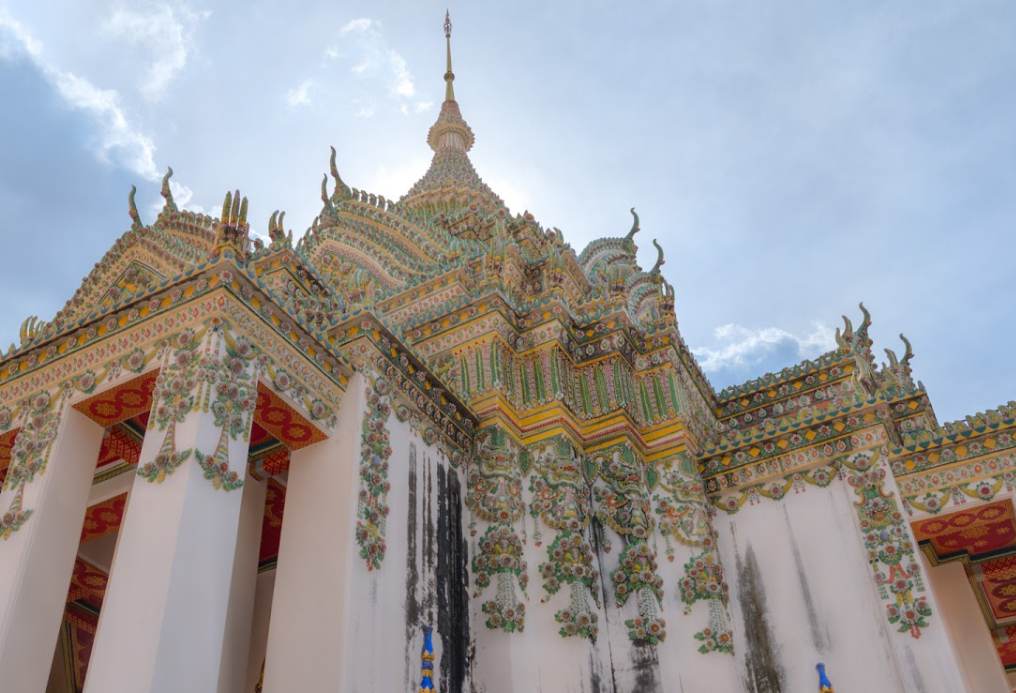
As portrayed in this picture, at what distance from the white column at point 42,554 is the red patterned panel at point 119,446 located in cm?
81

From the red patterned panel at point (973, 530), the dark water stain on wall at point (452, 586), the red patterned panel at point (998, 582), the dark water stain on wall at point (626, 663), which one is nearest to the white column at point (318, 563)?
the dark water stain on wall at point (452, 586)

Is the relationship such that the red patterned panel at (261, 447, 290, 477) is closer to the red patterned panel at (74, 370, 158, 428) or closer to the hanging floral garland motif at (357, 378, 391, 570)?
the hanging floral garland motif at (357, 378, 391, 570)

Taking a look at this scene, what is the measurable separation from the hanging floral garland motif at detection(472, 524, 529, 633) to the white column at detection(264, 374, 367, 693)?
6.29ft

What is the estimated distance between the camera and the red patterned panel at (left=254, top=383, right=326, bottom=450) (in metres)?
7.33

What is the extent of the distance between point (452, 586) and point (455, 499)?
100cm

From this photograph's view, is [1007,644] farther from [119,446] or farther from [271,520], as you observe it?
[119,446]

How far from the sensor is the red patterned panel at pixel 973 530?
940cm

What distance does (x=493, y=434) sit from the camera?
31.8 feet

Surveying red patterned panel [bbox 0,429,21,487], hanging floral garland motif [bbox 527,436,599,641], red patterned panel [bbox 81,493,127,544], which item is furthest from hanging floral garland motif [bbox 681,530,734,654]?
red patterned panel [bbox 0,429,21,487]

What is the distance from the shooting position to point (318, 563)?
23.5ft

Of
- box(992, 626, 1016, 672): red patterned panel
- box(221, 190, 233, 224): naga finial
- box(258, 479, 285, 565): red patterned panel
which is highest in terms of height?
box(221, 190, 233, 224): naga finial

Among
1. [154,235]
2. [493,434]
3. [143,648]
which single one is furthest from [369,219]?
[143,648]

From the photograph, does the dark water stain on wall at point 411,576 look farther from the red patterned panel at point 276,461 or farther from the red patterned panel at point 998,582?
the red patterned panel at point 998,582

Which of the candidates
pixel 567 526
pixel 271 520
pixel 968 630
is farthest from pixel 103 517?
pixel 968 630
